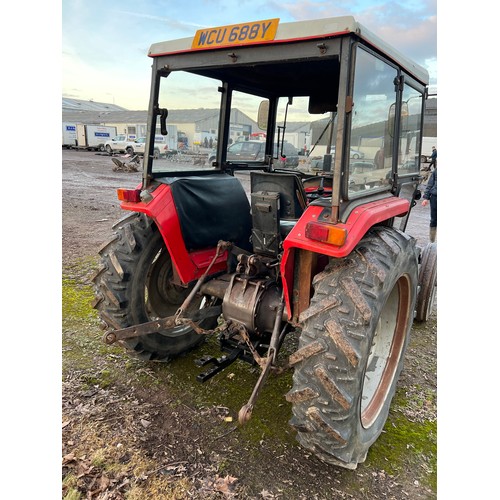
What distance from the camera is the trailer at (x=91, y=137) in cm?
3162

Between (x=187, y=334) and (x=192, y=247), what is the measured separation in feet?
2.73

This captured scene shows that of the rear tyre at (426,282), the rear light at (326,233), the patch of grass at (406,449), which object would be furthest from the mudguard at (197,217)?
the rear tyre at (426,282)

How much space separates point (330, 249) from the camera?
6.88ft

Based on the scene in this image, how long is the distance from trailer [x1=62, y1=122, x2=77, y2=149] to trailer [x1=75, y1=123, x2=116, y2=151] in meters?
0.34

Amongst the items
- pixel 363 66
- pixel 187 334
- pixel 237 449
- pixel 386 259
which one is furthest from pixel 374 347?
pixel 363 66

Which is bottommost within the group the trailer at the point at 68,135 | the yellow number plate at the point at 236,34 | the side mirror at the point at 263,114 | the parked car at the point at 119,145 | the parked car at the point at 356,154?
the parked car at the point at 356,154

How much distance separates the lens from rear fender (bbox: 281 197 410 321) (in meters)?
2.11

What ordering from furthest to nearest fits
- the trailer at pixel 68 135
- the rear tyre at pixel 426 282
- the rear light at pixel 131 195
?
the trailer at pixel 68 135 < the rear tyre at pixel 426 282 < the rear light at pixel 131 195

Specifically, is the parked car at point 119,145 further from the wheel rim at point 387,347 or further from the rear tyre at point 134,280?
the wheel rim at point 387,347

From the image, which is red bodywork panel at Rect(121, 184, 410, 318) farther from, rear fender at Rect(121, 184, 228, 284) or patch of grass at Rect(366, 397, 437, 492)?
patch of grass at Rect(366, 397, 437, 492)

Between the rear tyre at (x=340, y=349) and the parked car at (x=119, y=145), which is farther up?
the parked car at (x=119, y=145)

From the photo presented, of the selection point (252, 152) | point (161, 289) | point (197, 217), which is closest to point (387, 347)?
point (197, 217)

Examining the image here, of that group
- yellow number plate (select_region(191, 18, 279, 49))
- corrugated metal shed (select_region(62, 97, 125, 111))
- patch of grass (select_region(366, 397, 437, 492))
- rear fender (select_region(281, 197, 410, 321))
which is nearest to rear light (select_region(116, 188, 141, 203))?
yellow number plate (select_region(191, 18, 279, 49))

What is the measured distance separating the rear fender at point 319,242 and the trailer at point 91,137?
32324mm
